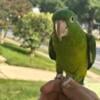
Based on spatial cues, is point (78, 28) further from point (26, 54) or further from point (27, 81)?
point (26, 54)

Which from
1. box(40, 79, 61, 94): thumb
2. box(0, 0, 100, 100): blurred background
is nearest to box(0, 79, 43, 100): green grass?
box(0, 0, 100, 100): blurred background

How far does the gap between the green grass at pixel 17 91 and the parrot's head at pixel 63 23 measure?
201 inches

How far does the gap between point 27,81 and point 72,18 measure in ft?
26.9

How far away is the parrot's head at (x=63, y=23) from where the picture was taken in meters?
2.60

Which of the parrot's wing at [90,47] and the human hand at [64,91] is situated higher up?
the parrot's wing at [90,47]

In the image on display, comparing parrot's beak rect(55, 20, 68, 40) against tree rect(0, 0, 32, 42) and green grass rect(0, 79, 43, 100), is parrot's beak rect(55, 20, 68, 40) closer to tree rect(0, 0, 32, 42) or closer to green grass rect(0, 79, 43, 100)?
green grass rect(0, 79, 43, 100)

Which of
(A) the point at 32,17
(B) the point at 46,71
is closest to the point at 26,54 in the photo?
(A) the point at 32,17

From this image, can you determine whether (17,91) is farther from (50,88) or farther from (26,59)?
(50,88)

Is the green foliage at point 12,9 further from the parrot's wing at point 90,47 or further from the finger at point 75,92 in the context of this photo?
the finger at point 75,92

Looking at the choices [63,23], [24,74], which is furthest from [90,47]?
[24,74]

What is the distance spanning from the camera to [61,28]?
2.58 metres

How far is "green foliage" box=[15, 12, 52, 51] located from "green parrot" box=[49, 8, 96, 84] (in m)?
12.5

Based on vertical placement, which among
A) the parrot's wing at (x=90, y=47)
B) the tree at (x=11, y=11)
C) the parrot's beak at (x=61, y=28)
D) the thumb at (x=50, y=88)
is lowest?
the tree at (x=11, y=11)

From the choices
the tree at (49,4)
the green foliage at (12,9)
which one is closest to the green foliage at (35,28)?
the green foliage at (12,9)
